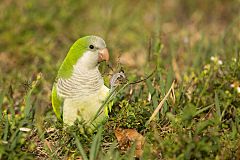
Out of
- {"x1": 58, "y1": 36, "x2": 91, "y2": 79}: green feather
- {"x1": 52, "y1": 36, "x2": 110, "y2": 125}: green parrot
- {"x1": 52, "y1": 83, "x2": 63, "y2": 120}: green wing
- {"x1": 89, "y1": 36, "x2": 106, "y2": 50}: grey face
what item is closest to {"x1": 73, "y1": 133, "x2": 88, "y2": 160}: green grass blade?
{"x1": 52, "y1": 36, "x2": 110, "y2": 125}: green parrot

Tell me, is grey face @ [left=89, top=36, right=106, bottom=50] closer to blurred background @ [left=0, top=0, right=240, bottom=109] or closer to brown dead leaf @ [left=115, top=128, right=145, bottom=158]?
brown dead leaf @ [left=115, top=128, right=145, bottom=158]

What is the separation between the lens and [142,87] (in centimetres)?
379

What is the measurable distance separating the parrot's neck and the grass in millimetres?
200

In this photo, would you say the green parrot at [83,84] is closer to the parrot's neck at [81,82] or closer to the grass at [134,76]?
the parrot's neck at [81,82]

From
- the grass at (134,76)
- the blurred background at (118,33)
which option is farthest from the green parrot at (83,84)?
the blurred background at (118,33)

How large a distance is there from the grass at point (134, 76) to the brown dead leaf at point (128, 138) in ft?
0.11

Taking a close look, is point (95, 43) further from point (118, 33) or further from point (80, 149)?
point (118, 33)

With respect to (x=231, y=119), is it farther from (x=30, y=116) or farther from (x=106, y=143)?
(x=30, y=116)

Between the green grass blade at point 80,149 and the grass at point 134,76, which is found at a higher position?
the grass at point 134,76

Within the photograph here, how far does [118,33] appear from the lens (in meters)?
5.77

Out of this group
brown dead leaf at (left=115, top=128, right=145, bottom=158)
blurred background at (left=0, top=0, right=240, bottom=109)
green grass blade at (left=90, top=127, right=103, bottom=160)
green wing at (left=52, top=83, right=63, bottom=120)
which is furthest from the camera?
blurred background at (left=0, top=0, right=240, bottom=109)

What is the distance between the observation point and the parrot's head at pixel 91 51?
3152 millimetres

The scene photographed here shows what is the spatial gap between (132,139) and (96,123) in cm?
25

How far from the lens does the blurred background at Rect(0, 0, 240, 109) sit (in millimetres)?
4617
